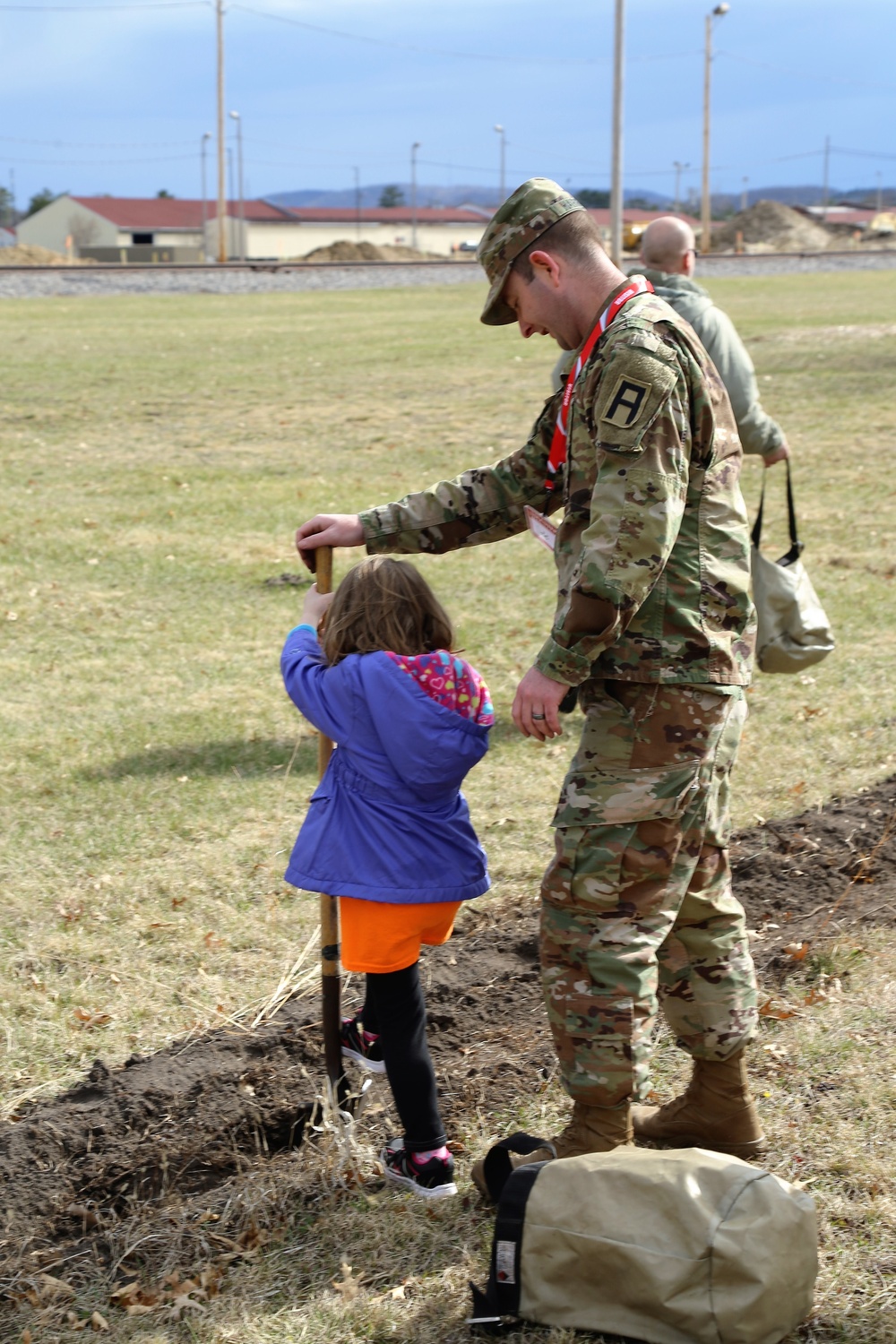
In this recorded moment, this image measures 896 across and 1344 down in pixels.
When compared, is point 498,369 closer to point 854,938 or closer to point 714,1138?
point 854,938

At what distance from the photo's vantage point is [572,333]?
3064mm

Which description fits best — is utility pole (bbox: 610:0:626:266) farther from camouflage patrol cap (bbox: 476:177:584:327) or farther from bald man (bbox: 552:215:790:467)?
camouflage patrol cap (bbox: 476:177:584:327)

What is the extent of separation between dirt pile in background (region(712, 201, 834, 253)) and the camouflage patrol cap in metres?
56.0

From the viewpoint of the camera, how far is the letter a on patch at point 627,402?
279 cm

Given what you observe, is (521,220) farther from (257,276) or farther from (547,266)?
(257,276)

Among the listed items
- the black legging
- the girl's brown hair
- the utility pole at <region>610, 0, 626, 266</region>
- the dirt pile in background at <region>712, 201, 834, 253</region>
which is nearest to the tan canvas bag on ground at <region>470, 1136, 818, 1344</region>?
the black legging

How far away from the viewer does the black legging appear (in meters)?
3.35

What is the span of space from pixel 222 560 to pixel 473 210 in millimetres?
113931

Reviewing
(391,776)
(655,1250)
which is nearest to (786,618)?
(391,776)

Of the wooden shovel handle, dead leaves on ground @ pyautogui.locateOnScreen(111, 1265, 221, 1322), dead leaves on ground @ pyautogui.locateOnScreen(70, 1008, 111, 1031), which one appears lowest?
dead leaves on ground @ pyautogui.locateOnScreen(111, 1265, 221, 1322)

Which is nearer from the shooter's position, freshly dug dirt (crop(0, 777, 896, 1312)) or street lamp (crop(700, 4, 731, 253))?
freshly dug dirt (crop(0, 777, 896, 1312))

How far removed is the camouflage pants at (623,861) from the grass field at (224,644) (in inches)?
26.2

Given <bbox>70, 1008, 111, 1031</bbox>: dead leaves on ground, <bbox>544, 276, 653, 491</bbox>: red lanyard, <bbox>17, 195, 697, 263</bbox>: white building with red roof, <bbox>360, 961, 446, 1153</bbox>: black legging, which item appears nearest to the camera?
<bbox>544, 276, 653, 491</bbox>: red lanyard

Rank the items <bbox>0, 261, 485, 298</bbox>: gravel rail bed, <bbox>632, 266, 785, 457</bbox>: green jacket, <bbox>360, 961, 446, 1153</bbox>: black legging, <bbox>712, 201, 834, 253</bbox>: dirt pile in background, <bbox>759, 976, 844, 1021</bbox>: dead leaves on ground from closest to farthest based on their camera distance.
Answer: <bbox>360, 961, 446, 1153</bbox>: black legging
<bbox>759, 976, 844, 1021</bbox>: dead leaves on ground
<bbox>632, 266, 785, 457</bbox>: green jacket
<bbox>0, 261, 485, 298</bbox>: gravel rail bed
<bbox>712, 201, 834, 253</bbox>: dirt pile in background
